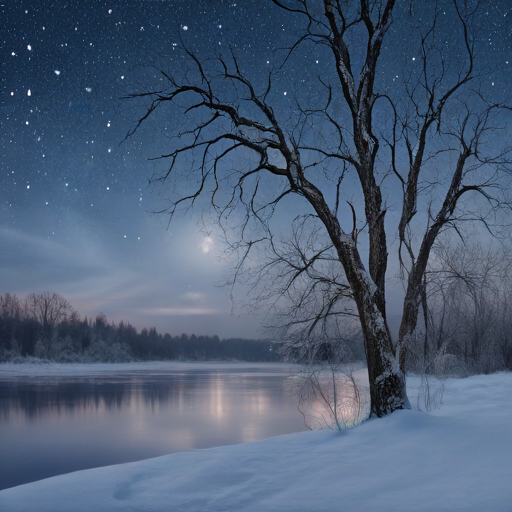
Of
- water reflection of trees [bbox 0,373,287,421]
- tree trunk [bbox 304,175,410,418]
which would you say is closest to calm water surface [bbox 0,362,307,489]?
water reflection of trees [bbox 0,373,287,421]

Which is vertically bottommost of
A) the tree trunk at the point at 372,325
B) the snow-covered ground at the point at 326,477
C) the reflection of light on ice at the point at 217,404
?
the reflection of light on ice at the point at 217,404

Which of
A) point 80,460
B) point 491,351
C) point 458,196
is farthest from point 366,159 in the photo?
point 491,351

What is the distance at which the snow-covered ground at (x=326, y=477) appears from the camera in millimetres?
3605


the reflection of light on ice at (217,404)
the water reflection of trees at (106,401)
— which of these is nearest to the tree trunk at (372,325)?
the reflection of light on ice at (217,404)

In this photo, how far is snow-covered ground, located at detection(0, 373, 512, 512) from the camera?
3605 mm

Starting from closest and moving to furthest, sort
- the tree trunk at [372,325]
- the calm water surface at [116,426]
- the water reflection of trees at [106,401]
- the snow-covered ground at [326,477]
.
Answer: the snow-covered ground at [326,477] < the tree trunk at [372,325] < the calm water surface at [116,426] < the water reflection of trees at [106,401]

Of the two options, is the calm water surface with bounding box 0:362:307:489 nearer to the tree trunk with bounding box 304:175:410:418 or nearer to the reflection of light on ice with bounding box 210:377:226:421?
the reflection of light on ice with bounding box 210:377:226:421

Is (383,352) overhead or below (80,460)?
overhead

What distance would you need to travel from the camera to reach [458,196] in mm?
8242

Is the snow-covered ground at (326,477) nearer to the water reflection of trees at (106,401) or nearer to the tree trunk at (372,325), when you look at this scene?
the tree trunk at (372,325)

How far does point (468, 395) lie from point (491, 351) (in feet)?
39.1

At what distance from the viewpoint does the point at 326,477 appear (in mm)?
4258

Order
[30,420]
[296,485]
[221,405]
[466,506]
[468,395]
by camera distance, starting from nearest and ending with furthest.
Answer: [466,506], [296,485], [468,395], [30,420], [221,405]

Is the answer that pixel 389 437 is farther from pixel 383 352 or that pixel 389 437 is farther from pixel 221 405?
pixel 221 405
